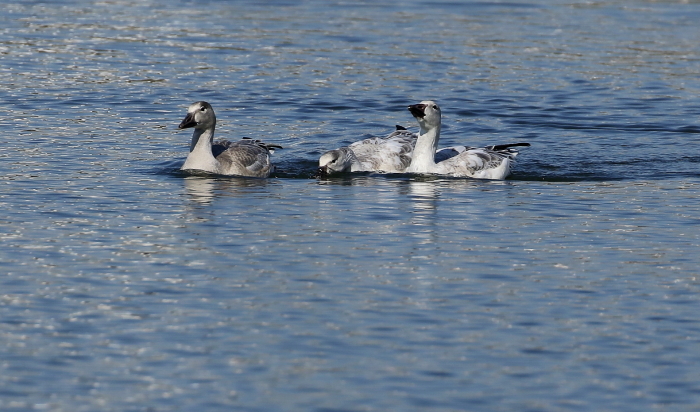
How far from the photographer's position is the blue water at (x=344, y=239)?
10.2m

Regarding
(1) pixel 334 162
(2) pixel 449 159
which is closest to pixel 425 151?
(2) pixel 449 159

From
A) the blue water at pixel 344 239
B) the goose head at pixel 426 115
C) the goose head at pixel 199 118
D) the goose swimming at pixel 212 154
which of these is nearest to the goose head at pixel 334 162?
the blue water at pixel 344 239

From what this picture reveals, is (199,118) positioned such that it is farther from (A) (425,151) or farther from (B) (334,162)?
(A) (425,151)

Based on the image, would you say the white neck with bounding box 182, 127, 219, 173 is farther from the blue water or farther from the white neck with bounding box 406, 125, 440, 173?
the white neck with bounding box 406, 125, 440, 173

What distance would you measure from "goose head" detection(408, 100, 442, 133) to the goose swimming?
2617 millimetres

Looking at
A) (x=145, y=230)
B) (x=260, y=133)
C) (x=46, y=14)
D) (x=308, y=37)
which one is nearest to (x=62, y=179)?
(x=145, y=230)

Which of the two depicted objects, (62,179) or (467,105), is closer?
(62,179)

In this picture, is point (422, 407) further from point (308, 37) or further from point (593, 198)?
point (308, 37)

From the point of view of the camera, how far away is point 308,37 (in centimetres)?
3444

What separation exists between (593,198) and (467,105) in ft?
27.7

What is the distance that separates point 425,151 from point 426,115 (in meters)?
0.61

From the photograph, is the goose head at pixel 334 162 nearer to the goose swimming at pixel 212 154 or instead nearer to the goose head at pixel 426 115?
the goose swimming at pixel 212 154

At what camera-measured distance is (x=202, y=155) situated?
19.4 m

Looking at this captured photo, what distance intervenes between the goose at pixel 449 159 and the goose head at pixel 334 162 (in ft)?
3.77
